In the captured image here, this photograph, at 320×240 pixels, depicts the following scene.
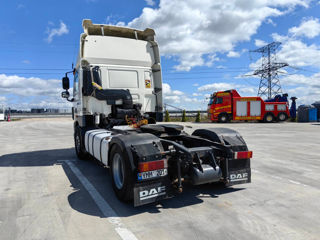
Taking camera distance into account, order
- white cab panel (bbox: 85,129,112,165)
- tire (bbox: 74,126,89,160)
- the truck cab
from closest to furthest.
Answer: white cab panel (bbox: 85,129,112,165)
the truck cab
tire (bbox: 74,126,89,160)

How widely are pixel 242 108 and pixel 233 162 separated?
23.8 metres

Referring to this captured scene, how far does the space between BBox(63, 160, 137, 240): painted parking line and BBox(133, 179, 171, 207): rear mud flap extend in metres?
0.35

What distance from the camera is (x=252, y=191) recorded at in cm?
431

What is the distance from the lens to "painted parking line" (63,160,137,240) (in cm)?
285

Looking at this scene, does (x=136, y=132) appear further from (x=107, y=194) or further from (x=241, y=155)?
(x=241, y=155)

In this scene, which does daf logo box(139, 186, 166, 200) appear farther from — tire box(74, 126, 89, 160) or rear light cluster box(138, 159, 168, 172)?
tire box(74, 126, 89, 160)

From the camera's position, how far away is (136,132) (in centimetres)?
522

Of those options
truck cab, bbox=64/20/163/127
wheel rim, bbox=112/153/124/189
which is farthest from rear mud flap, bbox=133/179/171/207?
truck cab, bbox=64/20/163/127

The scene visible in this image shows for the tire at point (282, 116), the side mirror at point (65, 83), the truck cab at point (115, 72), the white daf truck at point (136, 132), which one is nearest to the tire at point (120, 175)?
the white daf truck at point (136, 132)

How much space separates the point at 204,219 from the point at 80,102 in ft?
16.6

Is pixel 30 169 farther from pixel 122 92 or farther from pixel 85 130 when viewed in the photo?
pixel 122 92

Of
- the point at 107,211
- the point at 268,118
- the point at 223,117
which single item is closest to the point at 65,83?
the point at 107,211

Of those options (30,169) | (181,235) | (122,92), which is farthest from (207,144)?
(30,169)

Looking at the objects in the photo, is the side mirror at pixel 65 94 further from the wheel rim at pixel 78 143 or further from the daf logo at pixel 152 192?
the daf logo at pixel 152 192
